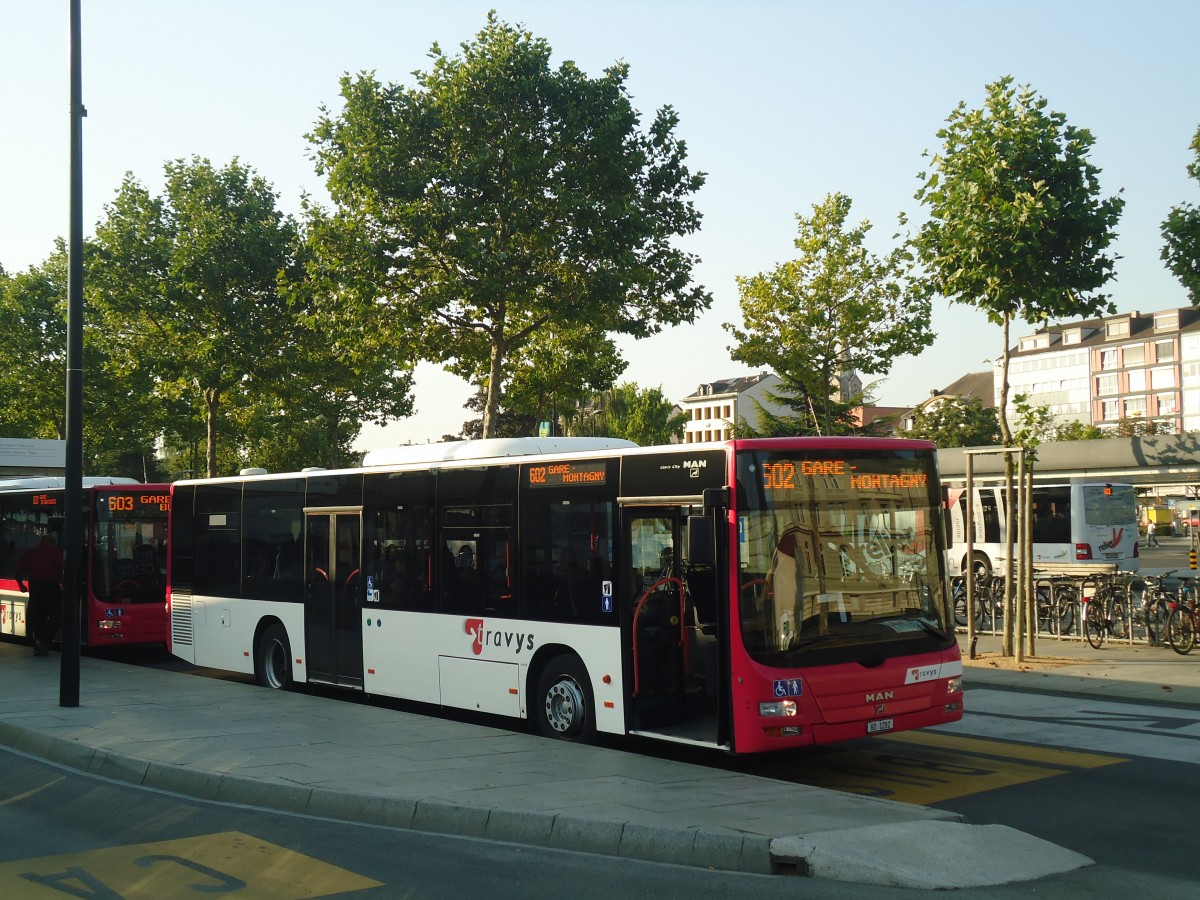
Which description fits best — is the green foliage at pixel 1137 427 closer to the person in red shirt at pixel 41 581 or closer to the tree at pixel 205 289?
the tree at pixel 205 289

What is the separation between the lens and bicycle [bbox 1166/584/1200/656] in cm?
1869

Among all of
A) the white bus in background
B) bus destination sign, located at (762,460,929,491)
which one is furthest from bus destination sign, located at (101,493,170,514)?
the white bus in background

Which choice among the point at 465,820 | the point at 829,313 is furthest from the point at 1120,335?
the point at 465,820

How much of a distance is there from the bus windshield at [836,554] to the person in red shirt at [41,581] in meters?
13.6

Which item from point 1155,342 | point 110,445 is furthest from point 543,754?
point 1155,342

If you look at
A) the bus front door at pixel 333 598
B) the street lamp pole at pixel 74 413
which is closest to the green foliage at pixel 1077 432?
the bus front door at pixel 333 598

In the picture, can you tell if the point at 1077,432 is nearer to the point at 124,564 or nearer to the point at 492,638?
the point at 124,564

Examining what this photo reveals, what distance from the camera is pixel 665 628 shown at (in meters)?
10.7

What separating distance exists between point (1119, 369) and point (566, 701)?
5179 inches

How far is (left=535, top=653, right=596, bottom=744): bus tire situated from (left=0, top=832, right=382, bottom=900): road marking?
155 inches

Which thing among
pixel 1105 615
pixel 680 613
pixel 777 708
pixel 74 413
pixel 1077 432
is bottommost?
pixel 1105 615

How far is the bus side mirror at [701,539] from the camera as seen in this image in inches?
377

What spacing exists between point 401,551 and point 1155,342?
418 feet

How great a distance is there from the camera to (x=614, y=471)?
36.7ft
